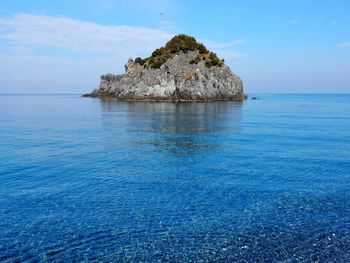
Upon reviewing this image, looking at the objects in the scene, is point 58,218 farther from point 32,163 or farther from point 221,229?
point 32,163

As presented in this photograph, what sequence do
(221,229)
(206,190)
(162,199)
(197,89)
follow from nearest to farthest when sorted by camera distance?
(221,229) → (162,199) → (206,190) → (197,89)

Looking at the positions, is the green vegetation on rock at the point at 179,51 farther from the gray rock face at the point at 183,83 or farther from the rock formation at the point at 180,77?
the gray rock face at the point at 183,83

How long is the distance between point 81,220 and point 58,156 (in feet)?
51.1

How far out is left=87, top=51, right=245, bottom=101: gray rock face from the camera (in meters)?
131

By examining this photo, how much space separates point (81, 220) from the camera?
1588 centimetres

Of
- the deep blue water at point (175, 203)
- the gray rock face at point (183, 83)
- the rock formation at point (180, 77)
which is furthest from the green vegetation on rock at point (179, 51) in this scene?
the deep blue water at point (175, 203)

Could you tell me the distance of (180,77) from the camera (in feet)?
432

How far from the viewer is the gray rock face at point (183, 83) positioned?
131m

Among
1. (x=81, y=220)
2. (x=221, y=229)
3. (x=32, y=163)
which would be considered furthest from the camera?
(x=32, y=163)

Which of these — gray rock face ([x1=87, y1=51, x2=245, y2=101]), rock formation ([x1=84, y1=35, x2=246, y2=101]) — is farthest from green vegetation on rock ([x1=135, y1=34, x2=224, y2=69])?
gray rock face ([x1=87, y1=51, x2=245, y2=101])

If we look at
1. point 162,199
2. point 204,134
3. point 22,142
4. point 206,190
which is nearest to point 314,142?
point 204,134

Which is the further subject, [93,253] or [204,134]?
[204,134]

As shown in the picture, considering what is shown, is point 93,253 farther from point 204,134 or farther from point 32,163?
point 204,134

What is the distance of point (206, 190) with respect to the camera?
67.0 feet
